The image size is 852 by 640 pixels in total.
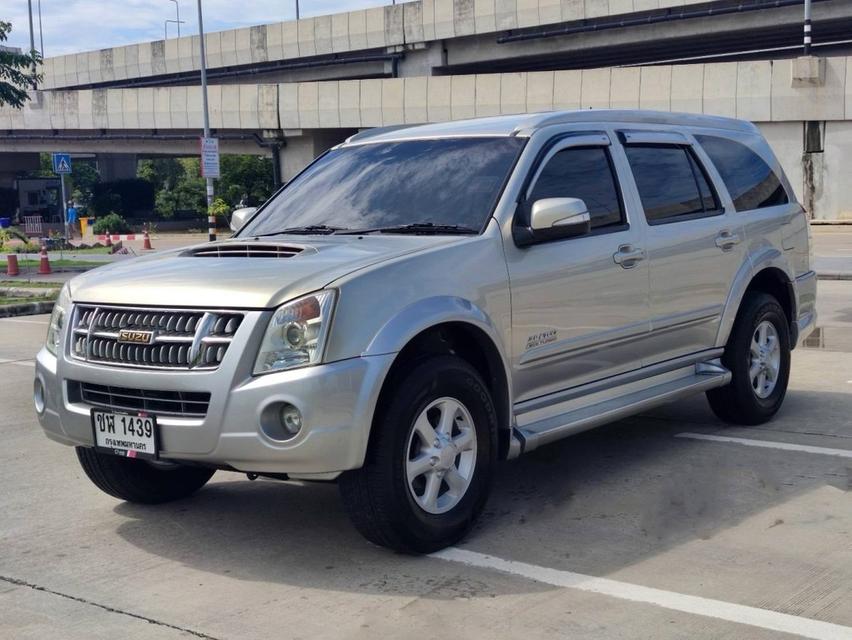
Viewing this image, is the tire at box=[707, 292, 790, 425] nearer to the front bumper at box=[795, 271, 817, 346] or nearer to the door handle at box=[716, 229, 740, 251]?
the front bumper at box=[795, 271, 817, 346]

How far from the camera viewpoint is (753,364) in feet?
24.0

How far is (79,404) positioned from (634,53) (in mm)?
49593

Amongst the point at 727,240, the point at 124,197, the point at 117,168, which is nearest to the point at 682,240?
the point at 727,240

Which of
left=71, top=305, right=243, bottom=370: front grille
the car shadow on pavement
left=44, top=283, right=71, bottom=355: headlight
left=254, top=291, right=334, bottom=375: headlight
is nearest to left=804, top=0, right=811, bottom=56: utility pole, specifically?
the car shadow on pavement

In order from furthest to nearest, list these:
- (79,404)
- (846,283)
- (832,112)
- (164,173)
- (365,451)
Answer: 1. (164,173)
2. (832,112)
3. (846,283)
4. (79,404)
5. (365,451)

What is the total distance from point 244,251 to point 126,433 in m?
1.02

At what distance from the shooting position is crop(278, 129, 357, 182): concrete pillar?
4928 centimetres

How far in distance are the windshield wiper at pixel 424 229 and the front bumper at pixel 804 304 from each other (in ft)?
10.3

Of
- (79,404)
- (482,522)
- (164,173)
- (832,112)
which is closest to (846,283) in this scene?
(482,522)

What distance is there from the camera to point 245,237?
627 centimetres

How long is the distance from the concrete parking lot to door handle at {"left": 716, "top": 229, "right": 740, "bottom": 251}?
3.77 feet

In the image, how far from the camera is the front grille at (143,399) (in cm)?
480

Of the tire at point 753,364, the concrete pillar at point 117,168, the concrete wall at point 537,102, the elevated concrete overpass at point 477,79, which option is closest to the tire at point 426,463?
the tire at point 753,364

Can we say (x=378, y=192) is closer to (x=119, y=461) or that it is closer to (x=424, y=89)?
(x=119, y=461)
